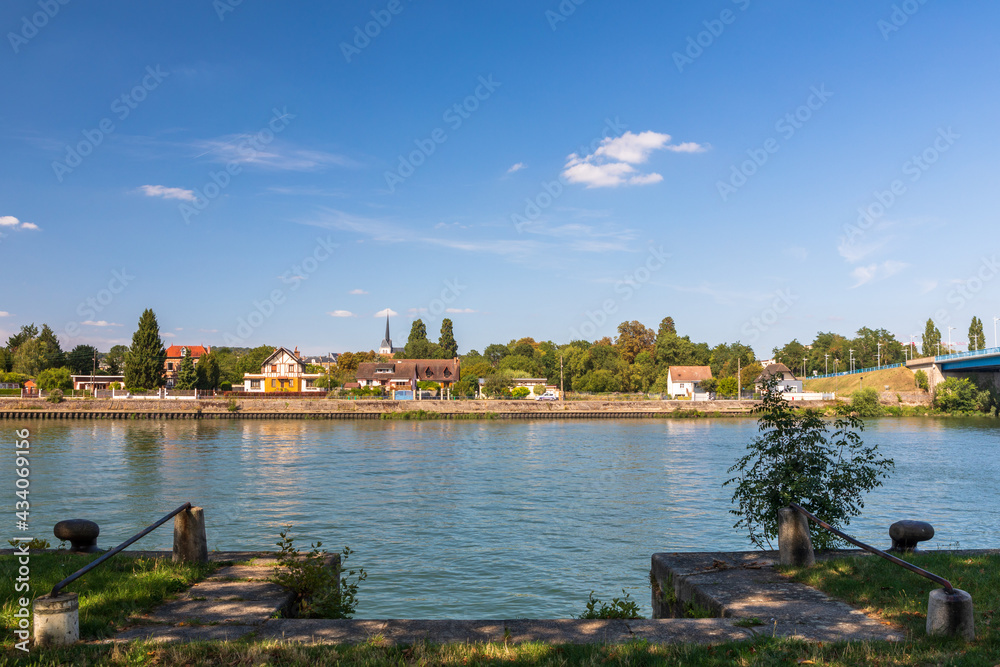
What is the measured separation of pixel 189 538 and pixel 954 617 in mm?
8737

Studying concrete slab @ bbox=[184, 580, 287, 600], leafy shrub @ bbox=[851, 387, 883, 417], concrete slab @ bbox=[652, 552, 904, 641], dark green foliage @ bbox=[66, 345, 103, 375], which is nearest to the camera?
concrete slab @ bbox=[652, 552, 904, 641]

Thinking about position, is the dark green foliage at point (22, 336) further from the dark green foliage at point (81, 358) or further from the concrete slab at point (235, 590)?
the concrete slab at point (235, 590)

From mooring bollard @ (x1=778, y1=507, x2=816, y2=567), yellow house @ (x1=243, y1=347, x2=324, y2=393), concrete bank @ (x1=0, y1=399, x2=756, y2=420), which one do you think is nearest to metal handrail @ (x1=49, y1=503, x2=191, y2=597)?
mooring bollard @ (x1=778, y1=507, x2=816, y2=567)

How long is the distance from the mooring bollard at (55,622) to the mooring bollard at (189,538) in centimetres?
301

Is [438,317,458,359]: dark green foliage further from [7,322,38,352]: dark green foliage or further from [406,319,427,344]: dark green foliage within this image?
[7,322,38,352]: dark green foliage

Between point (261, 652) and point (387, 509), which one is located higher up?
point (261, 652)


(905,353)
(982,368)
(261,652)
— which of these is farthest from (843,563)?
(905,353)

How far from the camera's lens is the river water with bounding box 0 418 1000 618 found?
14.1m

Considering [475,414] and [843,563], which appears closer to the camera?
[843,563]

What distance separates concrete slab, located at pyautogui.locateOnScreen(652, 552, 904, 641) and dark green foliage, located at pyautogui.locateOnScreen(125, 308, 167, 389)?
9482 centimetres

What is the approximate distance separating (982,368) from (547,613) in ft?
299

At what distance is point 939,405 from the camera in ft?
261

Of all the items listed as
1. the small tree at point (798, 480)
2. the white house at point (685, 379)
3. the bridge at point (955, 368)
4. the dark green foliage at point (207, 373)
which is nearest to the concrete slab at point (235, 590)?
the small tree at point (798, 480)

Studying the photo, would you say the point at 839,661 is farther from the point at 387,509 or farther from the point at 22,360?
the point at 22,360
